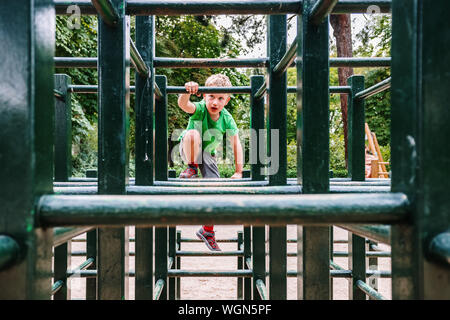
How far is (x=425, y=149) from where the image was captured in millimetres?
312

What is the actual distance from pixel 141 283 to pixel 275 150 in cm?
58

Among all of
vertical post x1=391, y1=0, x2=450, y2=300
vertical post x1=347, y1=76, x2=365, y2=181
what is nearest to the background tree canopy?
vertical post x1=347, y1=76, x2=365, y2=181

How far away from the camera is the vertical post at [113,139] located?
678mm

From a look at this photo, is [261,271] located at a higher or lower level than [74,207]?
lower

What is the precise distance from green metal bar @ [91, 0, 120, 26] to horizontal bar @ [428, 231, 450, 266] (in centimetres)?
58

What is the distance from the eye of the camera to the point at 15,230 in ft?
1.03

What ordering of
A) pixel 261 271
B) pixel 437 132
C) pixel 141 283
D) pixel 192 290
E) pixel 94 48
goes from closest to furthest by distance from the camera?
pixel 437 132, pixel 141 283, pixel 261 271, pixel 192 290, pixel 94 48

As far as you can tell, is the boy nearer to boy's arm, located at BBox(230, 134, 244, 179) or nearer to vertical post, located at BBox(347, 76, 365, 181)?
boy's arm, located at BBox(230, 134, 244, 179)

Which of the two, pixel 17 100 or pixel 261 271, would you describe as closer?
pixel 17 100

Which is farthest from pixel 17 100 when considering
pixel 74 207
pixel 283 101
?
pixel 283 101

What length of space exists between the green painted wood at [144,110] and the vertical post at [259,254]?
2.08ft

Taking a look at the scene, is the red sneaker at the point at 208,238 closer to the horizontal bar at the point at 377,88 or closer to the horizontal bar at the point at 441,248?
the horizontal bar at the point at 377,88

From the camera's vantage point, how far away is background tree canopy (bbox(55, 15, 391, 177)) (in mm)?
6863
